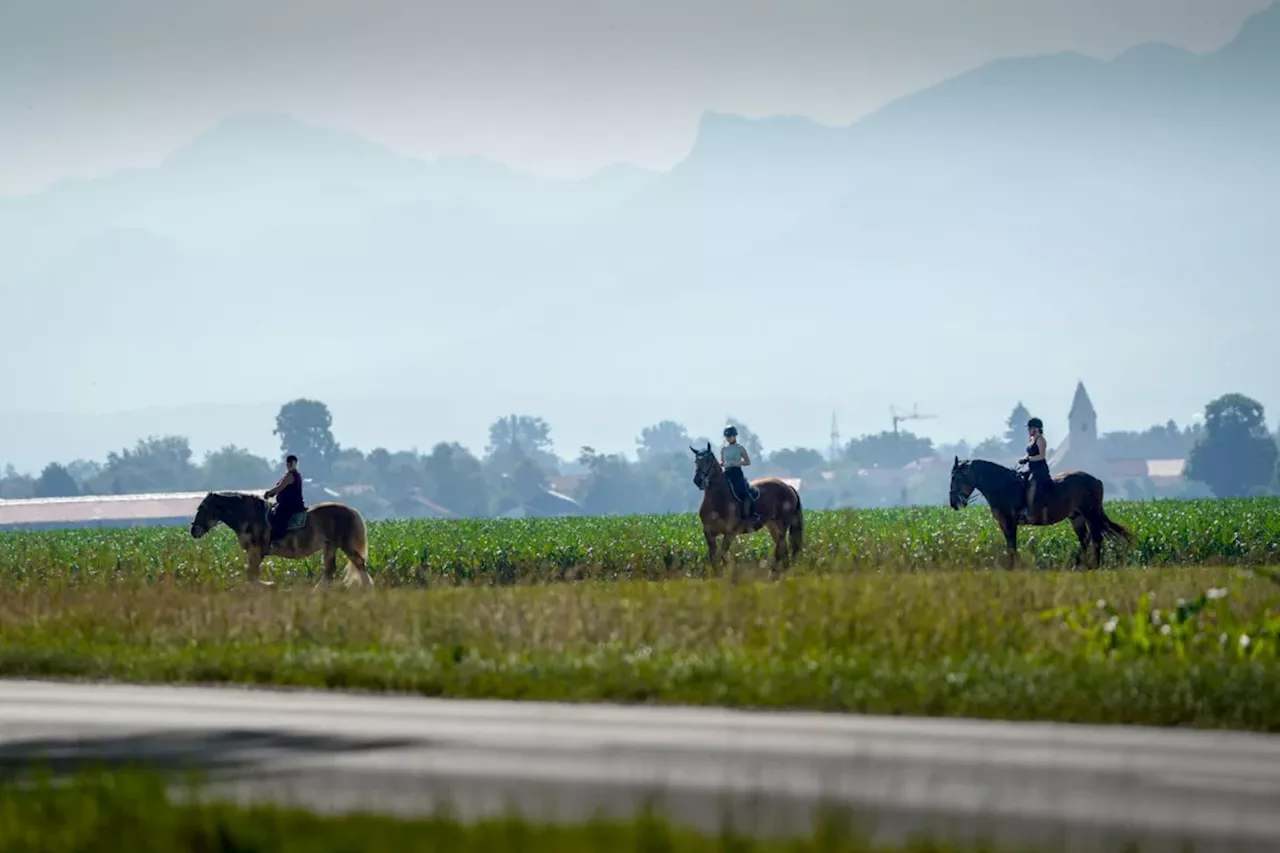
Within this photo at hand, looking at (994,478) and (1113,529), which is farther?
(1113,529)

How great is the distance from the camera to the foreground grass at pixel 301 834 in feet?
32.0

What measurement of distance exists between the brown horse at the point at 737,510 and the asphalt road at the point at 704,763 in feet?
55.4

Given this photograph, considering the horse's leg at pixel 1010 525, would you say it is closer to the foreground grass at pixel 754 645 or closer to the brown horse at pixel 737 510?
the brown horse at pixel 737 510

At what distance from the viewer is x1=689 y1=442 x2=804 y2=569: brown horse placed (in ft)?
116

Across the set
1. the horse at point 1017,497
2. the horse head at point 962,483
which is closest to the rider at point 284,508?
the horse at point 1017,497

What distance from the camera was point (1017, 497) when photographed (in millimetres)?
37219

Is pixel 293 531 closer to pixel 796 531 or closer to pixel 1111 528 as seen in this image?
pixel 796 531

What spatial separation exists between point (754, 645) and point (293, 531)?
16235mm

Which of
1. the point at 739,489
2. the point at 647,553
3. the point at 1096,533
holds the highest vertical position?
the point at 739,489

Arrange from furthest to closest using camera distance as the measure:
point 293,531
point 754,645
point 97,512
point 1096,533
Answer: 1. point 97,512
2. point 1096,533
3. point 293,531
4. point 754,645

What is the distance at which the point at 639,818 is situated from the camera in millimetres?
10453

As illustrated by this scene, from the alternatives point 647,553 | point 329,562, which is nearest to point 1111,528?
point 647,553

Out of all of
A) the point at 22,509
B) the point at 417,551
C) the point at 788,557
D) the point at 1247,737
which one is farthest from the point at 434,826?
the point at 22,509

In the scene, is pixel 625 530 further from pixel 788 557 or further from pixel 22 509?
pixel 22 509
